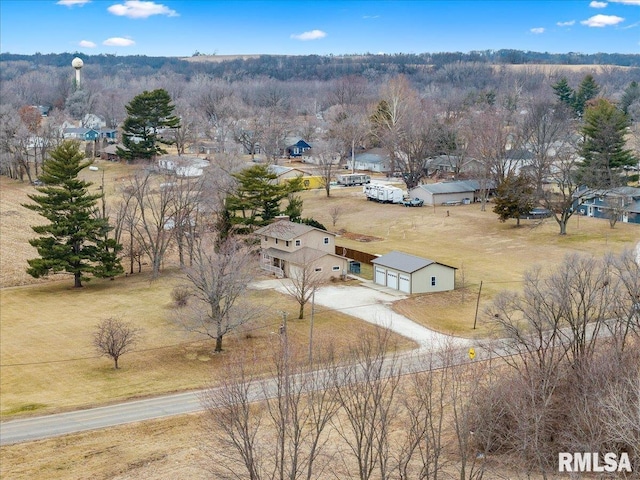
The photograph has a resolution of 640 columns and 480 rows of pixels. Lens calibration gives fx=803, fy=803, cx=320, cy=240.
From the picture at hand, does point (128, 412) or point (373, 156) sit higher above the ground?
point (373, 156)

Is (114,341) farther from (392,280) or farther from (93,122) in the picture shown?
(93,122)

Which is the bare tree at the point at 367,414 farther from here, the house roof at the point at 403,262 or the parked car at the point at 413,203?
the parked car at the point at 413,203

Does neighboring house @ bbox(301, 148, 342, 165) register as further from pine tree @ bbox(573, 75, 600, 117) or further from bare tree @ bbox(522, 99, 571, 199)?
pine tree @ bbox(573, 75, 600, 117)

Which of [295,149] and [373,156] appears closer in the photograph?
[373,156]

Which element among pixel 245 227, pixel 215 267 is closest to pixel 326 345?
pixel 215 267

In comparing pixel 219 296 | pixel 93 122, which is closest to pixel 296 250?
pixel 219 296

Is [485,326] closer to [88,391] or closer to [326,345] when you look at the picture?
[326,345]
